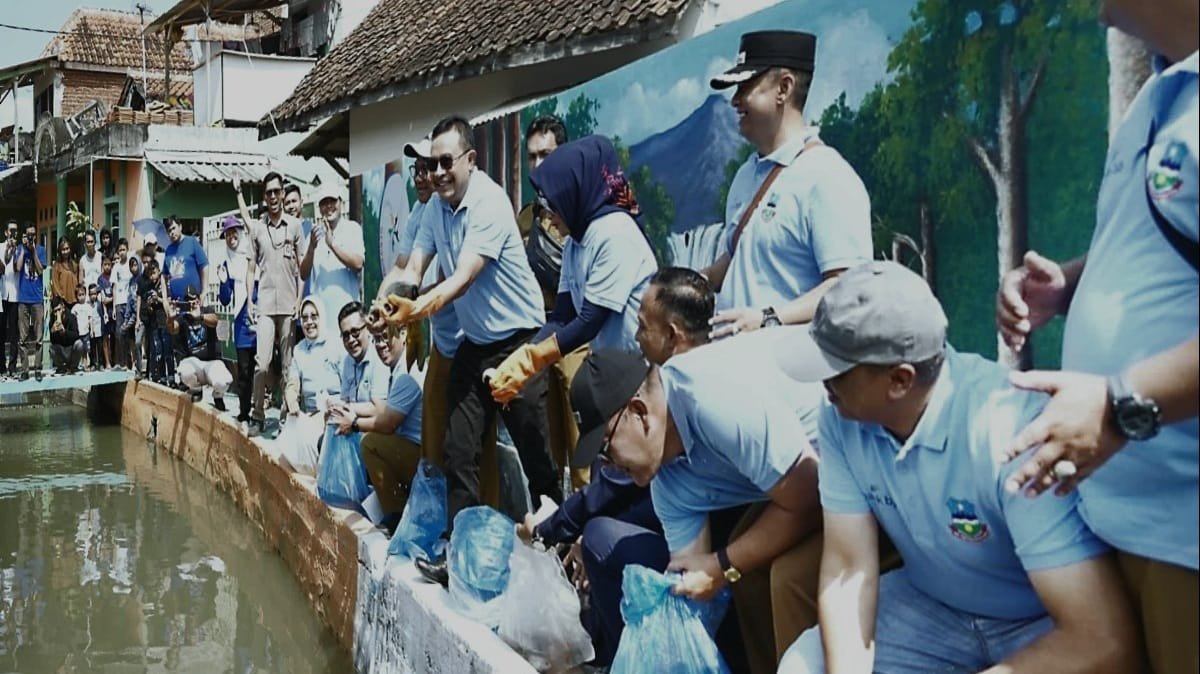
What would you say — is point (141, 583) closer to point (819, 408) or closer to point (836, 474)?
point (819, 408)

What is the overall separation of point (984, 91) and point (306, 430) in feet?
15.8

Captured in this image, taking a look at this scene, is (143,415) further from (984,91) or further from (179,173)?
(984,91)

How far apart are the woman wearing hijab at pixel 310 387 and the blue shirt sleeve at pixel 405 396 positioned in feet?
5.40

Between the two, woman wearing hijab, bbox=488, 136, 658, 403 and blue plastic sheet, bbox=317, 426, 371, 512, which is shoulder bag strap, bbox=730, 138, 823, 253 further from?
blue plastic sheet, bbox=317, 426, 371, 512

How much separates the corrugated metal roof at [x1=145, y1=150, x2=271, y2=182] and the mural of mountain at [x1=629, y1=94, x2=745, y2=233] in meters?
15.8

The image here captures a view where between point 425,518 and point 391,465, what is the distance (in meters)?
0.67

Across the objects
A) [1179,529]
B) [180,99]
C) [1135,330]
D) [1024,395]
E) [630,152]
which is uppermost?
[180,99]

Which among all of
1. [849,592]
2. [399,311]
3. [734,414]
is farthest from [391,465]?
[849,592]

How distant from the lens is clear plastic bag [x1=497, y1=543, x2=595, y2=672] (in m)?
3.62

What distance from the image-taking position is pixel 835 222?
3020 mm

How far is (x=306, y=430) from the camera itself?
6898mm

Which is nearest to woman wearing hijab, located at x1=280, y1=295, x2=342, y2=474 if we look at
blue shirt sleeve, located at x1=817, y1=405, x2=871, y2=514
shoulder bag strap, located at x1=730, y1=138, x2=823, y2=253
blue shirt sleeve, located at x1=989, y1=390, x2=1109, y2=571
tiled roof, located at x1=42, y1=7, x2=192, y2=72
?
shoulder bag strap, located at x1=730, y1=138, x2=823, y2=253

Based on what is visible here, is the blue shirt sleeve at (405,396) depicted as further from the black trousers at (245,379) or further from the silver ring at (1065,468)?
the black trousers at (245,379)

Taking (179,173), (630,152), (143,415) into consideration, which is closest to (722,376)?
(630,152)
